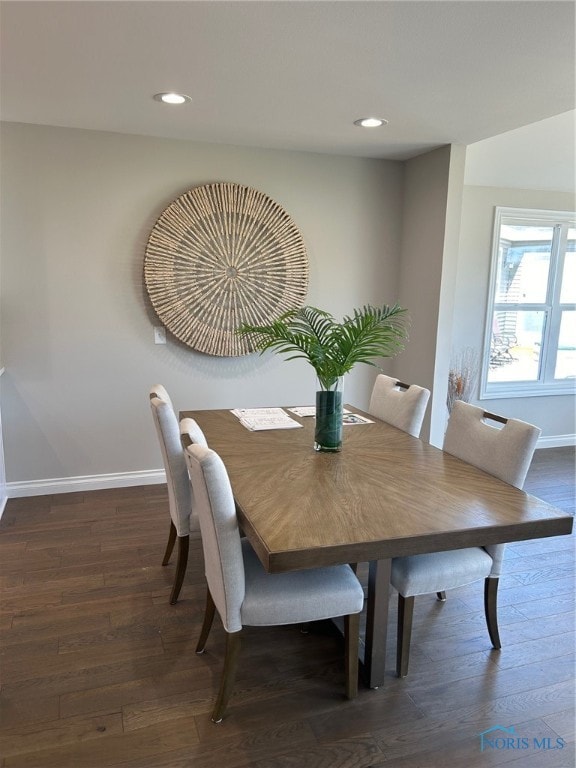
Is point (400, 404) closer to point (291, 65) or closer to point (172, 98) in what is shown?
point (291, 65)

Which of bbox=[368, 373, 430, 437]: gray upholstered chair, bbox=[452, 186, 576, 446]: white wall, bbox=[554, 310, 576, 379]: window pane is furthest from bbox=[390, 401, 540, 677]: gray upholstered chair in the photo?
bbox=[554, 310, 576, 379]: window pane

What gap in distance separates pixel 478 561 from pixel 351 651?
60cm

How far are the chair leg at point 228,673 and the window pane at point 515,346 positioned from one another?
3.95 metres

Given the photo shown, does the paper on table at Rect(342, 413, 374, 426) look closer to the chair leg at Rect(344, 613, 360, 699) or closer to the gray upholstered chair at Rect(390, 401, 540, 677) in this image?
the gray upholstered chair at Rect(390, 401, 540, 677)

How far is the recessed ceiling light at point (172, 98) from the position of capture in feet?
8.90

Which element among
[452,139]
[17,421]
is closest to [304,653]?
[17,421]

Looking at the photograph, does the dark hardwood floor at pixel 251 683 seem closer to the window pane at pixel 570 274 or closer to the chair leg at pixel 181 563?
the chair leg at pixel 181 563

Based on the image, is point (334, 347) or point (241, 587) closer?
point (241, 587)

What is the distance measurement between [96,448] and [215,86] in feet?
8.04

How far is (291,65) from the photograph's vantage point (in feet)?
7.59

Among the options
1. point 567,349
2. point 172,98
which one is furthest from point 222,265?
point 567,349

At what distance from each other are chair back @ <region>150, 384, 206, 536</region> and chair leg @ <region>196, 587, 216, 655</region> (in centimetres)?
41

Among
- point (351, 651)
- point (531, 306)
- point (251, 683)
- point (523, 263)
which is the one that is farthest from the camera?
point (531, 306)

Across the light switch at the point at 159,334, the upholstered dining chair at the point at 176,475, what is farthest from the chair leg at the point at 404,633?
the light switch at the point at 159,334
